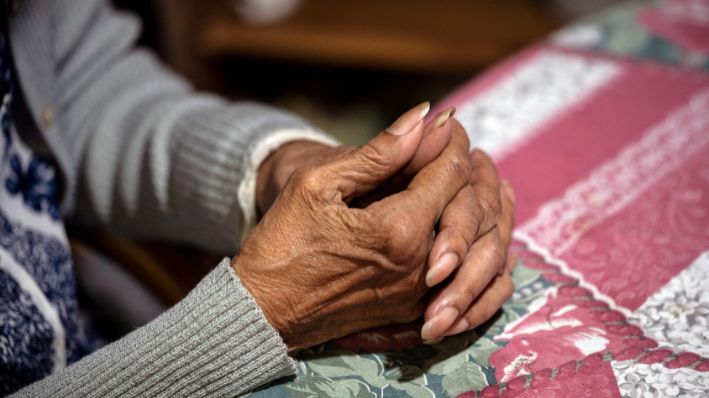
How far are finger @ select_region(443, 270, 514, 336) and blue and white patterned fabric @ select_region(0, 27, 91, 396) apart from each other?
0.40 metres

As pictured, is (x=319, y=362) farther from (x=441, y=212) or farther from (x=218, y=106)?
(x=218, y=106)

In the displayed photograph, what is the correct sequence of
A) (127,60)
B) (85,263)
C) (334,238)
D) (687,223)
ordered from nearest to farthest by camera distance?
(334,238) < (687,223) < (85,263) < (127,60)

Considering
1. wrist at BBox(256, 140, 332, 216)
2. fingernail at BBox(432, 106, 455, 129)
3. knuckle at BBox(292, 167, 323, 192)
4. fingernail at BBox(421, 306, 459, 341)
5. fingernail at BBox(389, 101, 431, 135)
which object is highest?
wrist at BBox(256, 140, 332, 216)

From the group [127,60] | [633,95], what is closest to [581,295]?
[633,95]

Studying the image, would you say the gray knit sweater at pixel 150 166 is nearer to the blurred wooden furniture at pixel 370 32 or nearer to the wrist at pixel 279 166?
the wrist at pixel 279 166

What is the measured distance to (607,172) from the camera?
0.71m

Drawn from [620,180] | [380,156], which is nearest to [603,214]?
[620,180]

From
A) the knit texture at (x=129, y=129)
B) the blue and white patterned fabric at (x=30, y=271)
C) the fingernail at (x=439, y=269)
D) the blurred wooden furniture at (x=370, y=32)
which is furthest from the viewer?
the blurred wooden furniture at (x=370, y=32)

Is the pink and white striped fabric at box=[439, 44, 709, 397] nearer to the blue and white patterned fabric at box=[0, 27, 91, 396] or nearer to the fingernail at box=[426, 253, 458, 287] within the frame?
the fingernail at box=[426, 253, 458, 287]

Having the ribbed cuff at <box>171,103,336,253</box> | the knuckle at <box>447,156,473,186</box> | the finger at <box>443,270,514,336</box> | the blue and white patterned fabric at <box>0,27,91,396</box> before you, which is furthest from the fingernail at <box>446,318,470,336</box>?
the blue and white patterned fabric at <box>0,27,91,396</box>

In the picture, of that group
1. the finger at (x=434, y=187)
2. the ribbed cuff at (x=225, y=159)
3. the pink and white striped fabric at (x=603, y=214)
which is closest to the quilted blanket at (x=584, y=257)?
the pink and white striped fabric at (x=603, y=214)

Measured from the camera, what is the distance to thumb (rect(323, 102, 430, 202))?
50 centimetres

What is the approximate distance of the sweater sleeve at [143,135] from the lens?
0.74 metres

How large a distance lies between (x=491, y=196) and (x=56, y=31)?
0.59 meters
